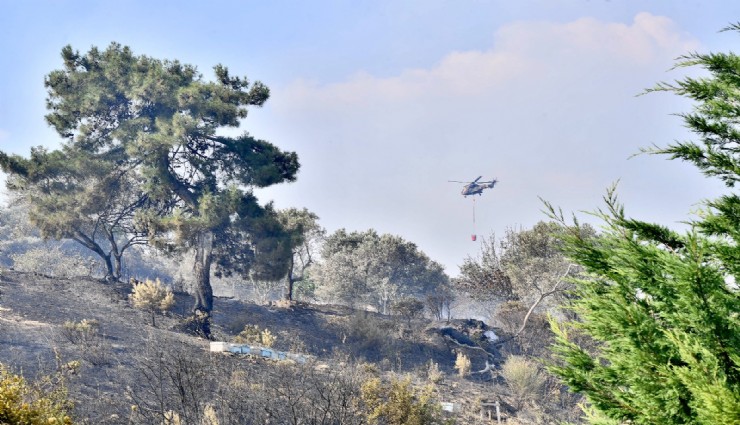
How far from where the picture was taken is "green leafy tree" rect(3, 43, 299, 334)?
77.4 ft

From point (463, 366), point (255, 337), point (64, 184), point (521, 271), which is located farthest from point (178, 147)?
point (521, 271)

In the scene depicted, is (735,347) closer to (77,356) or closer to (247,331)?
(77,356)

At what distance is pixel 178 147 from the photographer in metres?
24.9

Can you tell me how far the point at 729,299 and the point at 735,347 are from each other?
0.32m

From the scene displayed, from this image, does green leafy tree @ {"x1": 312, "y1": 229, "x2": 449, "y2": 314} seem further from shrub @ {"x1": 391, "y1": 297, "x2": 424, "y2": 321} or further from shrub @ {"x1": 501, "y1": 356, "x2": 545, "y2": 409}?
shrub @ {"x1": 501, "y1": 356, "x2": 545, "y2": 409}

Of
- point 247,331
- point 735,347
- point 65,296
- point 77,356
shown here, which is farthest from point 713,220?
point 65,296

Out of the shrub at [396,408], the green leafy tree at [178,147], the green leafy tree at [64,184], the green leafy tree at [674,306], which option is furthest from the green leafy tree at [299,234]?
the green leafy tree at [674,306]

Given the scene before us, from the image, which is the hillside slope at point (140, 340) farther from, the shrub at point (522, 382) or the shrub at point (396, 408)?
the shrub at point (396, 408)

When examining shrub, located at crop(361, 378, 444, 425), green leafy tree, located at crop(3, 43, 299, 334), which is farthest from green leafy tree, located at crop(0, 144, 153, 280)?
shrub, located at crop(361, 378, 444, 425)

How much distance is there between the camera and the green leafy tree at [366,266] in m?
42.4

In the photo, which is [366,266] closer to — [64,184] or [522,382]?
[64,184]

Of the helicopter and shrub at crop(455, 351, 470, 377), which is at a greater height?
the helicopter

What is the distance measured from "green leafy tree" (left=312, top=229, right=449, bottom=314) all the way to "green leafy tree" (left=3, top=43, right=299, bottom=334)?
16.7 metres

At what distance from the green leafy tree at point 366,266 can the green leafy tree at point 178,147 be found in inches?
658
